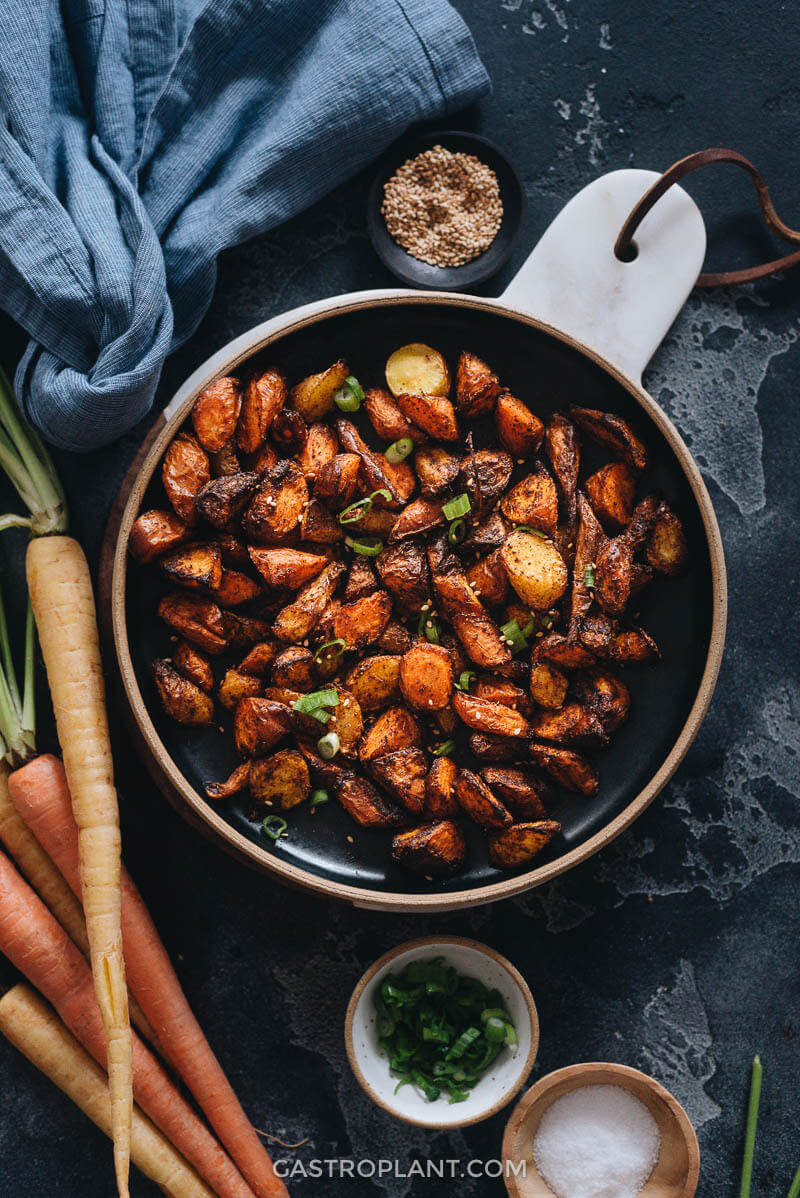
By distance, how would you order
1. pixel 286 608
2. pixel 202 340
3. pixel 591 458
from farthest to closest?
1. pixel 202 340
2. pixel 591 458
3. pixel 286 608

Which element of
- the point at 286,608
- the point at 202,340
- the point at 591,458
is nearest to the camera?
the point at 286,608

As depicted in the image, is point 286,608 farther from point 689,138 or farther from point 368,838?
point 689,138

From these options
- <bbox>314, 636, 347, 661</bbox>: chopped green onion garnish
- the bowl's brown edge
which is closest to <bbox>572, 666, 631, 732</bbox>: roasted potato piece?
the bowl's brown edge

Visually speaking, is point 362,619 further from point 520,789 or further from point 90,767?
point 90,767

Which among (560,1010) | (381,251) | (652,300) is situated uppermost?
(381,251)

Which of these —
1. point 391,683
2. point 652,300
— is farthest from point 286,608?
point 652,300

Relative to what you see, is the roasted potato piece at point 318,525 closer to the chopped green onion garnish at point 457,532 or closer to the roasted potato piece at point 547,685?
the chopped green onion garnish at point 457,532

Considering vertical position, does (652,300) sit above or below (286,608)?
above
